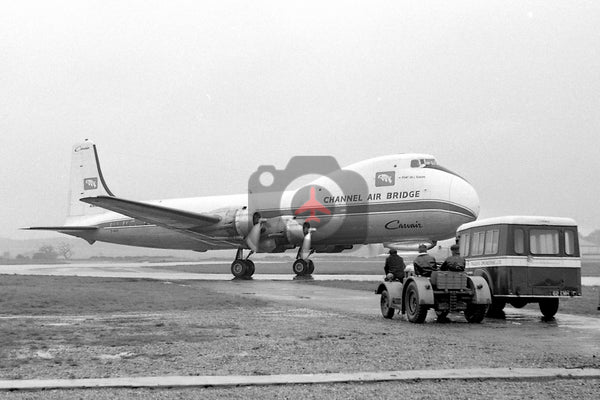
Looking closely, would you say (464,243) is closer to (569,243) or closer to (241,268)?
(569,243)

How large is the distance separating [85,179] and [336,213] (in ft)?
63.2

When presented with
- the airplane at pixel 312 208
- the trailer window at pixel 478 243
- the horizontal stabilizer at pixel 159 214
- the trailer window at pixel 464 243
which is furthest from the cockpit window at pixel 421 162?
the trailer window at pixel 478 243

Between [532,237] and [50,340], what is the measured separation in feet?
34.4

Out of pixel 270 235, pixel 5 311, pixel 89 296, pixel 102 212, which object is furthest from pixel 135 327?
pixel 102 212

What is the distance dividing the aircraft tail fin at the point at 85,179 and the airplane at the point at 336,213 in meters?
7.81

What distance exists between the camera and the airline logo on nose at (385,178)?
30820 mm

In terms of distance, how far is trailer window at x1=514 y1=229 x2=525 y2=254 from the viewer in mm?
14961

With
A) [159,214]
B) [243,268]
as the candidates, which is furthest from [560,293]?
[159,214]

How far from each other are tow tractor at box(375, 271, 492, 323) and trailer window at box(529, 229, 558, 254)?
1.75 m

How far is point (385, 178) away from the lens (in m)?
31.1

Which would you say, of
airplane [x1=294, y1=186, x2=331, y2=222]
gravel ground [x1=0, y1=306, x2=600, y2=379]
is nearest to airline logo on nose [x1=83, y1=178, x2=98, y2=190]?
airplane [x1=294, y1=186, x2=331, y2=222]

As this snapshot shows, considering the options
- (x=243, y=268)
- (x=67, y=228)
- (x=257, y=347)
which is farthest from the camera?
(x=67, y=228)

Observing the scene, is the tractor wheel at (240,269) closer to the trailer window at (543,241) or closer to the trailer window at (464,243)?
the trailer window at (464,243)

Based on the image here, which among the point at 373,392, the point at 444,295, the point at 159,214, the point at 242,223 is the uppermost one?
the point at 159,214
